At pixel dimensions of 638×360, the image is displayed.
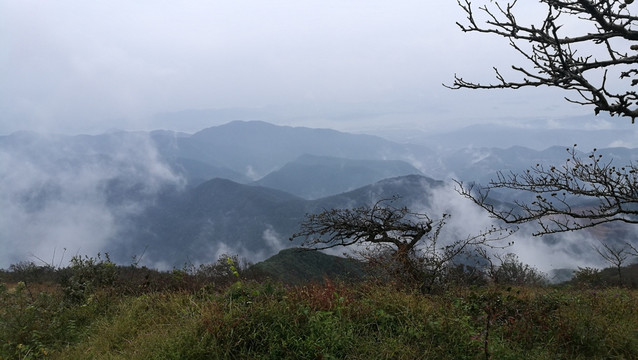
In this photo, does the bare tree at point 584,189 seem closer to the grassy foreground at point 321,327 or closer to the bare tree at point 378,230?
the grassy foreground at point 321,327

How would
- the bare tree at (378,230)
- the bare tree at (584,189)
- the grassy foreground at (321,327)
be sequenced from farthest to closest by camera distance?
the bare tree at (378,230) → the bare tree at (584,189) → the grassy foreground at (321,327)

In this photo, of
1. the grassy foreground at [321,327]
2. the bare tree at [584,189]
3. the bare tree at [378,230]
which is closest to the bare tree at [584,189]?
the bare tree at [584,189]

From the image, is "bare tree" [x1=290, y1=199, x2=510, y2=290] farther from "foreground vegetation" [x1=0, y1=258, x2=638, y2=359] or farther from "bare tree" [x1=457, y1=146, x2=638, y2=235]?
"bare tree" [x1=457, y1=146, x2=638, y2=235]

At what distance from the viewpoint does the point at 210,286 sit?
672 cm

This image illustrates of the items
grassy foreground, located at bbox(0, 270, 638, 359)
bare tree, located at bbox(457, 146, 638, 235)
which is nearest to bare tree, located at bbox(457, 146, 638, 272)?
bare tree, located at bbox(457, 146, 638, 235)

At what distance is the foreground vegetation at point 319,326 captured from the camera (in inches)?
176

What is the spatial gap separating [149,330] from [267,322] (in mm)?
2123

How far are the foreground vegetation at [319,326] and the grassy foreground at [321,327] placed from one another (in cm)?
2

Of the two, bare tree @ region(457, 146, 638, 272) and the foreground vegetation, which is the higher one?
bare tree @ region(457, 146, 638, 272)

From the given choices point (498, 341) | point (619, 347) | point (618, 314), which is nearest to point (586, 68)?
point (498, 341)

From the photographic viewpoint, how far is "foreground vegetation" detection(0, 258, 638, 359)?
446cm

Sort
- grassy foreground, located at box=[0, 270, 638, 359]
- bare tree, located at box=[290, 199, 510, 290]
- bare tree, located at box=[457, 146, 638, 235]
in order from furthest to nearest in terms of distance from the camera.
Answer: bare tree, located at box=[290, 199, 510, 290] < bare tree, located at box=[457, 146, 638, 235] < grassy foreground, located at box=[0, 270, 638, 359]

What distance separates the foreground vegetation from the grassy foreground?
2 centimetres

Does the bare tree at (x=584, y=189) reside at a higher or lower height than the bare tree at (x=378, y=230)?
higher
